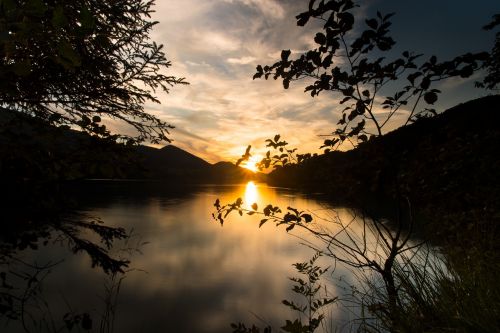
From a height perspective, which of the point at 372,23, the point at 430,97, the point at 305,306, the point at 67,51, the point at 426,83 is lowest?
the point at 305,306

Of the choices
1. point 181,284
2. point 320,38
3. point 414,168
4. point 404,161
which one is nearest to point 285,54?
point 320,38

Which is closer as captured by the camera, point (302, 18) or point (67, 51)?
point (67, 51)

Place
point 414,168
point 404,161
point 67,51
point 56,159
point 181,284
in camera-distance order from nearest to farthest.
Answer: point 67,51
point 56,159
point 404,161
point 414,168
point 181,284

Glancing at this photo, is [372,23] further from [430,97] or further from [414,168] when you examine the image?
[414,168]

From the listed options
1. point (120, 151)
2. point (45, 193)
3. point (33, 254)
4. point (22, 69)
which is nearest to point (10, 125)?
point (45, 193)

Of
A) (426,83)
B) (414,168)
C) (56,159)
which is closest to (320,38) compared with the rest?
(426,83)

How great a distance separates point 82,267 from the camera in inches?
627

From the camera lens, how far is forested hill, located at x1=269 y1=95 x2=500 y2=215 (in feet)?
10.3

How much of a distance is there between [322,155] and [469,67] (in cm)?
160

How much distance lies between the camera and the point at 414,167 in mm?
3992

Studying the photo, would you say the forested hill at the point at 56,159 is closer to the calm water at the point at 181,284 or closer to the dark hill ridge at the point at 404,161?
the dark hill ridge at the point at 404,161

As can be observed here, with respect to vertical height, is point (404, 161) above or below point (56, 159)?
above

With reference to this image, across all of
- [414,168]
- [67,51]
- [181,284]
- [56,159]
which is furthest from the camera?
[181,284]

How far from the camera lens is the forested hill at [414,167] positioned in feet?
10.3
